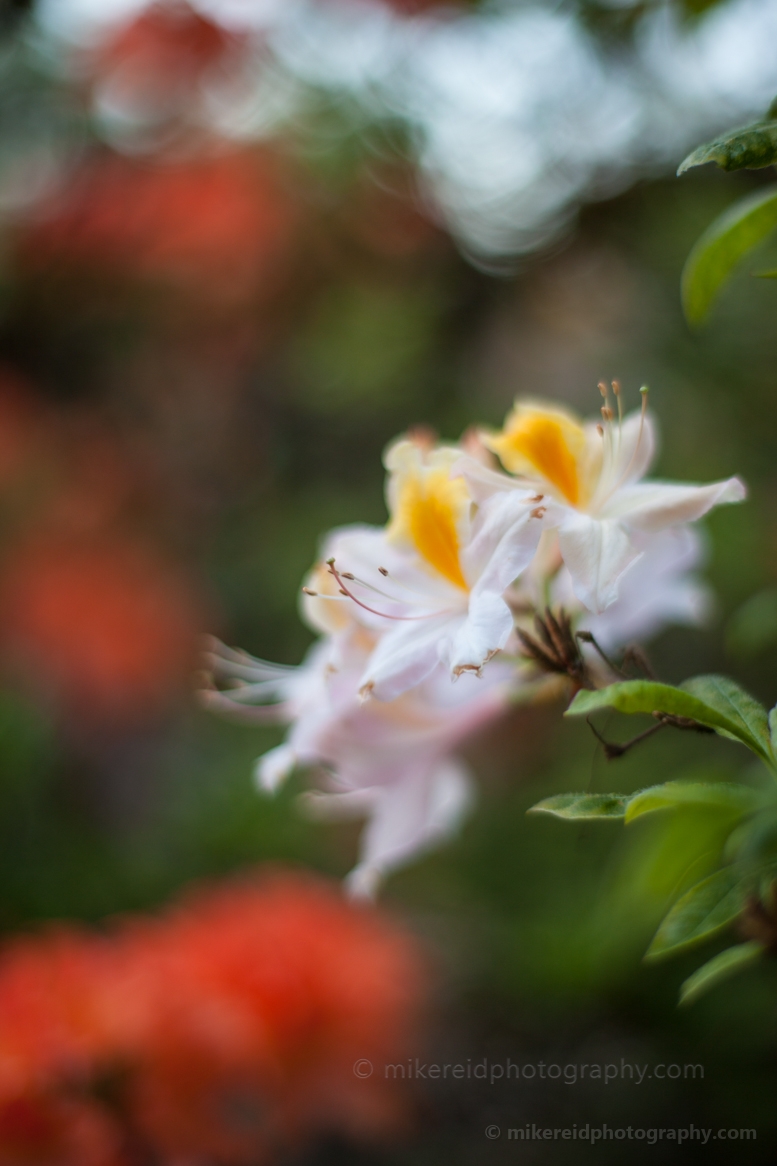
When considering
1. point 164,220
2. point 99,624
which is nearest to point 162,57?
point 164,220

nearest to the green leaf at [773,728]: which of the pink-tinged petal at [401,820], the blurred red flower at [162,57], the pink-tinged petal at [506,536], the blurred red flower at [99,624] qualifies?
the pink-tinged petal at [506,536]

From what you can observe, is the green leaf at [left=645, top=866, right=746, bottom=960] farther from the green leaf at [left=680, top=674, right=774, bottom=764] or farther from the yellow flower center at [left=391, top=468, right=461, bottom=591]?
the yellow flower center at [left=391, top=468, right=461, bottom=591]

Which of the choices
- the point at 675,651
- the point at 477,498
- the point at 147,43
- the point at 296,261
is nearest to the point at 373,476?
the point at 296,261

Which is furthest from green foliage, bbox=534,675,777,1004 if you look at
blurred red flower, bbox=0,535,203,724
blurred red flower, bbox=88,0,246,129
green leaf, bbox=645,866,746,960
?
blurred red flower, bbox=0,535,203,724

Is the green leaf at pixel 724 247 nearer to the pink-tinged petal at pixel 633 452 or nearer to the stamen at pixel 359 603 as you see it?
the pink-tinged petal at pixel 633 452

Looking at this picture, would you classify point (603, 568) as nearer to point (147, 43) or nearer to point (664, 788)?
point (664, 788)
